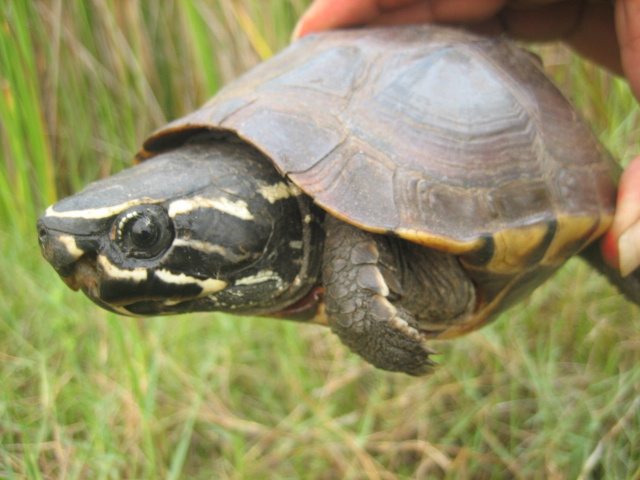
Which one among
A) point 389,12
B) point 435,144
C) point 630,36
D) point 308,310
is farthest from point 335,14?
point 308,310

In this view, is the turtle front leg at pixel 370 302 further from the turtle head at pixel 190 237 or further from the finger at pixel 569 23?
the finger at pixel 569 23

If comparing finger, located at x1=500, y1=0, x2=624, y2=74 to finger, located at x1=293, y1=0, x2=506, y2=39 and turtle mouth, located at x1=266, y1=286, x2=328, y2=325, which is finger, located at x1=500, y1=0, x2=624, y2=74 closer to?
finger, located at x1=293, y1=0, x2=506, y2=39

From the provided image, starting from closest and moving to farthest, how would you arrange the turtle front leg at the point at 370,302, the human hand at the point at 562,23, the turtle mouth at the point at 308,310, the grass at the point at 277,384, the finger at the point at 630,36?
the turtle front leg at the point at 370,302 < the turtle mouth at the point at 308,310 < the human hand at the point at 562,23 < the finger at the point at 630,36 < the grass at the point at 277,384

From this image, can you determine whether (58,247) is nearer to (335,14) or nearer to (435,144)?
(435,144)

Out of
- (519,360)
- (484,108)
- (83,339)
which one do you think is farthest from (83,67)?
(519,360)

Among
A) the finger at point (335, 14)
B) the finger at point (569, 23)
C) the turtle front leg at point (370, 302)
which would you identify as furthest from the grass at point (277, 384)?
the finger at point (335, 14)

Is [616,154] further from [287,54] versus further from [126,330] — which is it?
[126,330]
